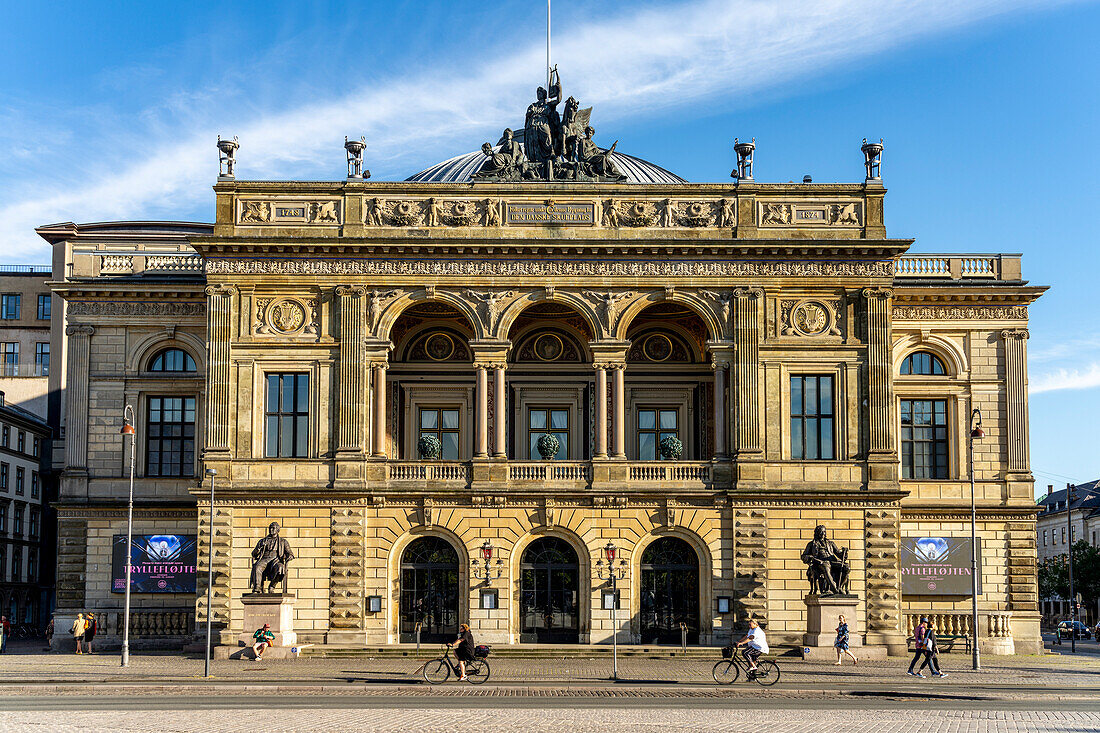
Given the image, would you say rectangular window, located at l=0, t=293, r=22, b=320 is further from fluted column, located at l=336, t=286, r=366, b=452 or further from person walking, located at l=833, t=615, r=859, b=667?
person walking, located at l=833, t=615, r=859, b=667

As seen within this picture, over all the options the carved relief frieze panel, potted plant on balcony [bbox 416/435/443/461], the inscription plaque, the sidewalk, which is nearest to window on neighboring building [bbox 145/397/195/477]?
the sidewalk

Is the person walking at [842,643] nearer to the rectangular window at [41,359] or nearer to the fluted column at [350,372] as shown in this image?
the fluted column at [350,372]

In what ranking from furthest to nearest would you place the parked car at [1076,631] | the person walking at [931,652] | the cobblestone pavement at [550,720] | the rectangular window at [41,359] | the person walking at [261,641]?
the rectangular window at [41,359] → the parked car at [1076,631] → the person walking at [261,641] → the person walking at [931,652] → the cobblestone pavement at [550,720]

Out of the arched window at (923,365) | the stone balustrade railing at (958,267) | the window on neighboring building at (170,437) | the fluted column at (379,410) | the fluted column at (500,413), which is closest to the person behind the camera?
the fluted column at (379,410)

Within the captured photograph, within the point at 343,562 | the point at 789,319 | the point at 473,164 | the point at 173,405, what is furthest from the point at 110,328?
the point at 789,319

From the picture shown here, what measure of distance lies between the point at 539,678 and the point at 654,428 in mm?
17061

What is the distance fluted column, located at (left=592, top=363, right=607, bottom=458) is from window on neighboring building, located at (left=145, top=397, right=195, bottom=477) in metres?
17.3

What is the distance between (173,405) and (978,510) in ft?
111

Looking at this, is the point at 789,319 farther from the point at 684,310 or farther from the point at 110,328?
the point at 110,328

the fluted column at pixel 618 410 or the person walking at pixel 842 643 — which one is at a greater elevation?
the fluted column at pixel 618 410

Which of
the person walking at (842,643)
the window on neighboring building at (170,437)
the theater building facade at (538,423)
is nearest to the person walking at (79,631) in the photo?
the theater building facade at (538,423)

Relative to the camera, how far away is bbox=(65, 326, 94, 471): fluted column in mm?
49469

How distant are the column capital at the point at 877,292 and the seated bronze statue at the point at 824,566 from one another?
362 inches

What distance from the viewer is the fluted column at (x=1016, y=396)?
50.1m
